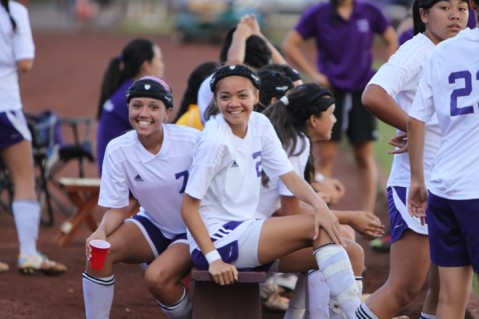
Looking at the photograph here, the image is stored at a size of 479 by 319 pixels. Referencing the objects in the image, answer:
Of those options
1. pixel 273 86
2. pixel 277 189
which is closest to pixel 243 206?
pixel 277 189

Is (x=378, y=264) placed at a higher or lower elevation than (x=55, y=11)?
higher

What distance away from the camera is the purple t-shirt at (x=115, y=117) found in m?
8.42

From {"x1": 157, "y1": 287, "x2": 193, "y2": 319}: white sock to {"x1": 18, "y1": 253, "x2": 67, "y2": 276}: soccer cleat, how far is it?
6.54ft

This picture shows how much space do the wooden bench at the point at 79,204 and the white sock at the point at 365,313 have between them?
403 cm

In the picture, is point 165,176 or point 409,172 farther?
point 165,176

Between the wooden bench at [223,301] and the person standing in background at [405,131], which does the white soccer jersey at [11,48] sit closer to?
the wooden bench at [223,301]

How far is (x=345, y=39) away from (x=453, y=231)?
5.47 meters

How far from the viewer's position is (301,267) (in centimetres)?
620

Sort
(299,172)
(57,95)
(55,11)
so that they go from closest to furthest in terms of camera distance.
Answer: (299,172), (57,95), (55,11)

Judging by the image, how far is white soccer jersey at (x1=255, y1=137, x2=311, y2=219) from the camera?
248 inches

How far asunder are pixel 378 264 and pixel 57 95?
1396 cm

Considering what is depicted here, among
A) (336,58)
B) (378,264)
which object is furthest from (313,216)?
(336,58)

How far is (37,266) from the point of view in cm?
794

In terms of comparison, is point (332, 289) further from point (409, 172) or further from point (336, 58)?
point (336, 58)
